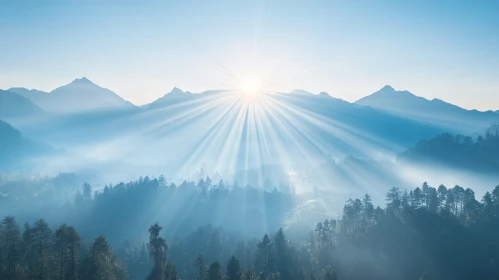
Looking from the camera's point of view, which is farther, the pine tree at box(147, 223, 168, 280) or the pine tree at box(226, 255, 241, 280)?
the pine tree at box(226, 255, 241, 280)

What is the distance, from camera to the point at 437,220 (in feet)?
268

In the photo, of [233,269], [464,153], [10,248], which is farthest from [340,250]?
[464,153]

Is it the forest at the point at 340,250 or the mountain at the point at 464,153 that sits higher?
the mountain at the point at 464,153

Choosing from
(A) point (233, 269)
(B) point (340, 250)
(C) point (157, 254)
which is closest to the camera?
(A) point (233, 269)

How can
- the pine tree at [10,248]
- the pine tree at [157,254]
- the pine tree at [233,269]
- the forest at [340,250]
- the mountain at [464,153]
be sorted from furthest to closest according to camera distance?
1. the mountain at [464,153]
2. the pine tree at [233,269]
3. the pine tree at [157,254]
4. the pine tree at [10,248]
5. the forest at [340,250]

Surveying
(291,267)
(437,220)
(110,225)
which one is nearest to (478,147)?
(437,220)

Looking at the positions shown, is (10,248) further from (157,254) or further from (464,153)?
(464,153)

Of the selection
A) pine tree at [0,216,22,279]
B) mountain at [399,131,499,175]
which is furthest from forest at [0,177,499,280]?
mountain at [399,131,499,175]

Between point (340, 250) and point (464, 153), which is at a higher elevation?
point (464, 153)

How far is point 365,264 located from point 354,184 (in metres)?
120

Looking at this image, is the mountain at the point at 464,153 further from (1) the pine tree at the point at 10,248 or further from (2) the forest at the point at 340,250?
(1) the pine tree at the point at 10,248

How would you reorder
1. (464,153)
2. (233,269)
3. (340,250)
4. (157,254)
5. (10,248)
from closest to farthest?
(10,248) < (233,269) < (157,254) < (340,250) < (464,153)

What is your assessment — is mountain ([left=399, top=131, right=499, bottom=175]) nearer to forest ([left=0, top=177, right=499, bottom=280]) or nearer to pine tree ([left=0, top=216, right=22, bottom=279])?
forest ([left=0, top=177, right=499, bottom=280])

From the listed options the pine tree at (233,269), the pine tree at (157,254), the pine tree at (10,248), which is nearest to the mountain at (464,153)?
the pine tree at (233,269)
